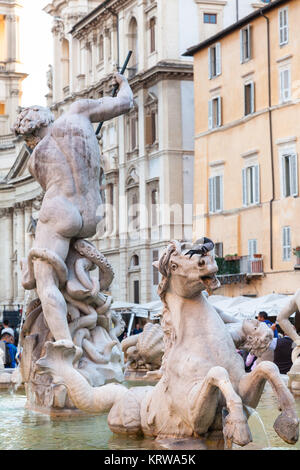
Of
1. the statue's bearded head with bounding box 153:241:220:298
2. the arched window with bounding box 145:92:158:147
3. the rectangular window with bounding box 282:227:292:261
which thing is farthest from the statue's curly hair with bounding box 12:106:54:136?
the arched window with bounding box 145:92:158:147

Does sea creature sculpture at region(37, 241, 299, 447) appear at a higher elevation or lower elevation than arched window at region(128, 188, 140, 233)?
lower

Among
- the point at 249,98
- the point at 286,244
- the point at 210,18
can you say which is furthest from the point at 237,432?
the point at 210,18

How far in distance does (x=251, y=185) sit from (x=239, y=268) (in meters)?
2.93

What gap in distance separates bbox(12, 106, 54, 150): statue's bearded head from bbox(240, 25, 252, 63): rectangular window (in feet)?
100

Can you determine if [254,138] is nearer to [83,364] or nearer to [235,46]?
[235,46]

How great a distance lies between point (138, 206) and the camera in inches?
1764

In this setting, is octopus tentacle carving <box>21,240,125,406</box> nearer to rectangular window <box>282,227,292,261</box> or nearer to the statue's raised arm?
the statue's raised arm

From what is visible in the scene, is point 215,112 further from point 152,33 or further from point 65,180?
point 65,180

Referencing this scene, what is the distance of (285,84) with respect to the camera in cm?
3397

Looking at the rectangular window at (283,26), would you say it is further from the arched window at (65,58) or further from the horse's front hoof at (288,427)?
the horse's front hoof at (288,427)

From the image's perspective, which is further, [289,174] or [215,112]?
[215,112]

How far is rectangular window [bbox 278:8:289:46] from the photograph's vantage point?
33.7m

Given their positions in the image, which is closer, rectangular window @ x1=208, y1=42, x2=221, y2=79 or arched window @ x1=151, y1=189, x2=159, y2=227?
rectangular window @ x1=208, y1=42, x2=221, y2=79

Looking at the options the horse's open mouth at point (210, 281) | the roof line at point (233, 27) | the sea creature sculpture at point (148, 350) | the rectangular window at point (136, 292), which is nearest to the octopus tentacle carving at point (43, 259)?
the sea creature sculpture at point (148, 350)
